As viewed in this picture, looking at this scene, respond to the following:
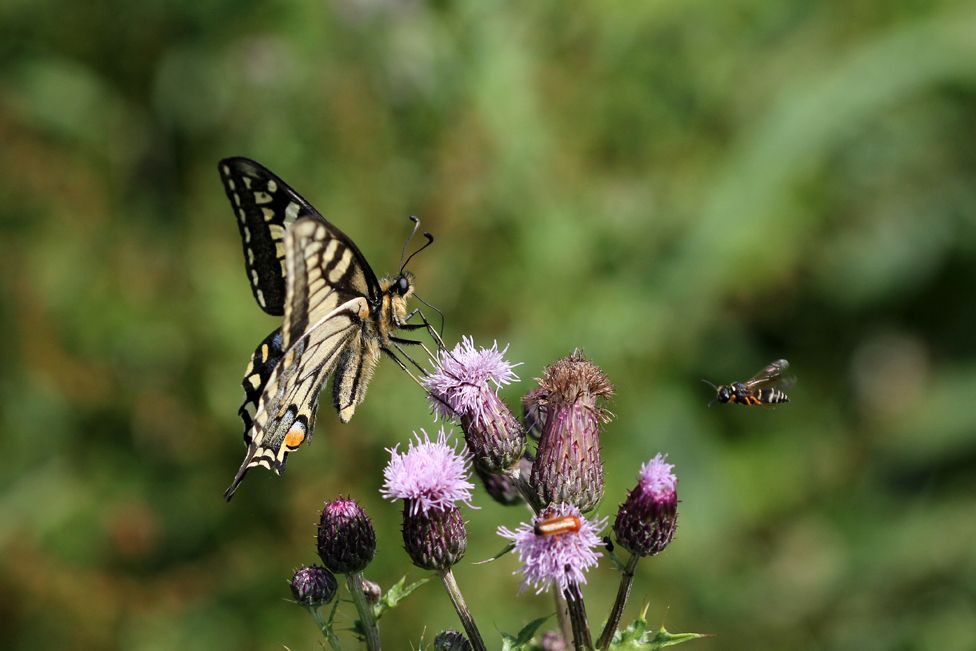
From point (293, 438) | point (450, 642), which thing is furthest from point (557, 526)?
point (293, 438)

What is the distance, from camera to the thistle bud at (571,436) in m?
2.92

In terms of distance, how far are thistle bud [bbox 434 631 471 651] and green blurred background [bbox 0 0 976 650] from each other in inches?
82.5

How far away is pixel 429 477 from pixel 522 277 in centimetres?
256

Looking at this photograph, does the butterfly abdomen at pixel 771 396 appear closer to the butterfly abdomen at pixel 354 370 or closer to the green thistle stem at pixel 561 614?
the green thistle stem at pixel 561 614

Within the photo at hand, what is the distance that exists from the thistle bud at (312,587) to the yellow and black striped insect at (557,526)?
716 mm

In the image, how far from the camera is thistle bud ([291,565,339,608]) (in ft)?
9.82

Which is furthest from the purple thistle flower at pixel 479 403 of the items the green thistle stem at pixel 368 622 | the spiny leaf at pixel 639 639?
the spiny leaf at pixel 639 639

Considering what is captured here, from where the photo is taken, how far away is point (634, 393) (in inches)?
218

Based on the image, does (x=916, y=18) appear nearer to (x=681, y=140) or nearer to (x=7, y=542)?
(x=681, y=140)

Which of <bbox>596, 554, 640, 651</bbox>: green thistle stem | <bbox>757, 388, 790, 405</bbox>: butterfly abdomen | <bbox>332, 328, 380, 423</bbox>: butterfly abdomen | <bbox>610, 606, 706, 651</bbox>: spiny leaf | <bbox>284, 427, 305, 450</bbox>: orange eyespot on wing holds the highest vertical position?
<bbox>332, 328, 380, 423</bbox>: butterfly abdomen

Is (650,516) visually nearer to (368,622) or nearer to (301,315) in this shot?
(368,622)

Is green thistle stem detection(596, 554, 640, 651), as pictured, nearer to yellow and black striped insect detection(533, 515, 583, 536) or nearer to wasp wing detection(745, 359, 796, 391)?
yellow and black striped insect detection(533, 515, 583, 536)

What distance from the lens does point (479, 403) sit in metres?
3.22

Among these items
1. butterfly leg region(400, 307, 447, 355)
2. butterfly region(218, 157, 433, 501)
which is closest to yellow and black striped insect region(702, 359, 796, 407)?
butterfly leg region(400, 307, 447, 355)
